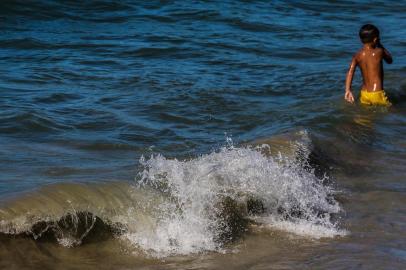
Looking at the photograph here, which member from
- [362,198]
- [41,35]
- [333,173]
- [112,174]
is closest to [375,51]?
[333,173]

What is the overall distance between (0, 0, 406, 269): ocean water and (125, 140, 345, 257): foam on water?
0.01m

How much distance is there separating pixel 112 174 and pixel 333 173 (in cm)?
185

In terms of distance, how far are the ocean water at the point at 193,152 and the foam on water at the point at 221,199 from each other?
0.04ft

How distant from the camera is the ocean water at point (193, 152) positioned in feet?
16.1

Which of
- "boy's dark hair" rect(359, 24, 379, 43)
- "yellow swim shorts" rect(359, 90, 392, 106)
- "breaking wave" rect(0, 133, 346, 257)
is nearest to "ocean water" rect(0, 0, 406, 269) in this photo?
"breaking wave" rect(0, 133, 346, 257)

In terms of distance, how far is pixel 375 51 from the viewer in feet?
30.3

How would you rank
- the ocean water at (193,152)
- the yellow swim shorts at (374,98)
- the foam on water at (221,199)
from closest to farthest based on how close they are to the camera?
the ocean water at (193,152) < the foam on water at (221,199) < the yellow swim shorts at (374,98)

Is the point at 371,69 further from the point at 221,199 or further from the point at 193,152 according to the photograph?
the point at 221,199

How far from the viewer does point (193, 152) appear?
7.02 m

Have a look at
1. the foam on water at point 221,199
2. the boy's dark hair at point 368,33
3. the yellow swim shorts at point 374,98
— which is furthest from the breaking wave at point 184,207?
the boy's dark hair at point 368,33

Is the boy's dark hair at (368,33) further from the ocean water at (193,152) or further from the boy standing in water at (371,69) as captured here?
the ocean water at (193,152)

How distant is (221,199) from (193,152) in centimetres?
158

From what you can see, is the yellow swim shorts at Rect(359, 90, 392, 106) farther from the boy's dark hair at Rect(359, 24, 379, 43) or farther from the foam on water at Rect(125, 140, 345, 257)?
the foam on water at Rect(125, 140, 345, 257)

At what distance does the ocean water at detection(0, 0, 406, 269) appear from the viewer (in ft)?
16.1
